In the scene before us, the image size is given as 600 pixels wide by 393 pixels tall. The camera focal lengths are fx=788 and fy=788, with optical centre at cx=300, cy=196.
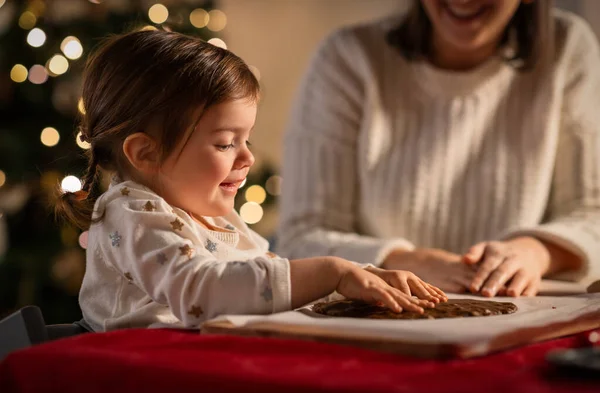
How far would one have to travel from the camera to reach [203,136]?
91cm

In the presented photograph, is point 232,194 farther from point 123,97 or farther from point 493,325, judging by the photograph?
point 493,325

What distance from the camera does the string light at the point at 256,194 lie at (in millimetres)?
2750

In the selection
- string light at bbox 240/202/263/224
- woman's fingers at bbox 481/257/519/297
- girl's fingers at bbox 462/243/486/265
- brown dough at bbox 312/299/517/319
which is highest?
brown dough at bbox 312/299/517/319

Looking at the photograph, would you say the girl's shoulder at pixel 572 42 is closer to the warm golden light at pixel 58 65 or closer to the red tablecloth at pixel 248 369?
the red tablecloth at pixel 248 369

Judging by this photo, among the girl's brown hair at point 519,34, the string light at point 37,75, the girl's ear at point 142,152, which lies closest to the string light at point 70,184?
the girl's ear at point 142,152

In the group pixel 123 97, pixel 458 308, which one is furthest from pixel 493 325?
pixel 123 97

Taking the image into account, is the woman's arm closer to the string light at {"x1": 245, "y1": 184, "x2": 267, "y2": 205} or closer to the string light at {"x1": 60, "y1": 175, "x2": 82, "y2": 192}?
the string light at {"x1": 60, "y1": 175, "x2": 82, "y2": 192}

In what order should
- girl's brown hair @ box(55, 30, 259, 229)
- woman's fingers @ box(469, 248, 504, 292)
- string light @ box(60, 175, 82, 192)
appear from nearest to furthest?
girl's brown hair @ box(55, 30, 259, 229)
string light @ box(60, 175, 82, 192)
woman's fingers @ box(469, 248, 504, 292)

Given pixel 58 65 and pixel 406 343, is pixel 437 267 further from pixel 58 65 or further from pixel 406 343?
pixel 58 65

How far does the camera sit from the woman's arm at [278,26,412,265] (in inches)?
68.6

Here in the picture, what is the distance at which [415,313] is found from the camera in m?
0.80

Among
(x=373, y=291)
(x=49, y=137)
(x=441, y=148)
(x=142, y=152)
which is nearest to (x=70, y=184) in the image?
(x=142, y=152)

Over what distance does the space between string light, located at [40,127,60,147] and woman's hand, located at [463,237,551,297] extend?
1.63 m

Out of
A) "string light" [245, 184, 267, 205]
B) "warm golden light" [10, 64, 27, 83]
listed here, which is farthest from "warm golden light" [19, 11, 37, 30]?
"string light" [245, 184, 267, 205]
